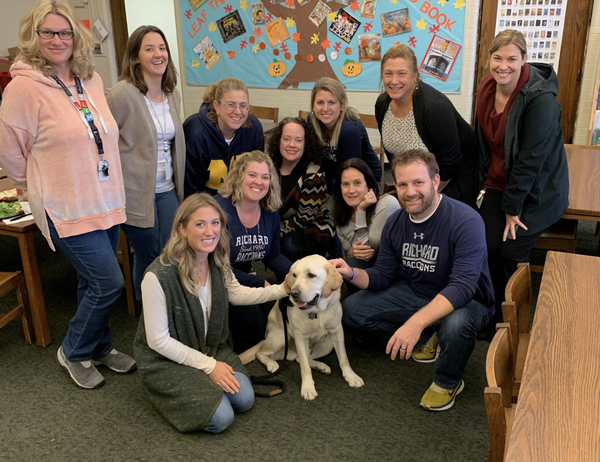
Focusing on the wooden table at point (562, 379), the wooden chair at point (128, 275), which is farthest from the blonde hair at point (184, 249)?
the wooden table at point (562, 379)

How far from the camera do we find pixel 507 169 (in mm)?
2654

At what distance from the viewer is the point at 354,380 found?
2510mm

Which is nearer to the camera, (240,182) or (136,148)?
(136,148)

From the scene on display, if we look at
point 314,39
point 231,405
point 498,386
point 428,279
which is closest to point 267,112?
point 314,39

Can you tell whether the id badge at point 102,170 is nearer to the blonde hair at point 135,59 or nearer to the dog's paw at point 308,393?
the blonde hair at point 135,59

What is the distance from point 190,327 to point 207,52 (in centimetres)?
443

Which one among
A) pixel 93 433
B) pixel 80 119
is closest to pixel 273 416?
pixel 93 433

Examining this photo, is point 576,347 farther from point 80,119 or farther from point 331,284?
point 80,119

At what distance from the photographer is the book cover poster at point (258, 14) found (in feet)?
18.1

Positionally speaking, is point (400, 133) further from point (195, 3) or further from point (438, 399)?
point (195, 3)

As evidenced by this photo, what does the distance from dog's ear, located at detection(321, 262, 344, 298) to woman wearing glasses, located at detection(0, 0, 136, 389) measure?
0.90 meters

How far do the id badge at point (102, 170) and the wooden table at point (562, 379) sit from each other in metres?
1.70

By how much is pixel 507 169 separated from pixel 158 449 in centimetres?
203

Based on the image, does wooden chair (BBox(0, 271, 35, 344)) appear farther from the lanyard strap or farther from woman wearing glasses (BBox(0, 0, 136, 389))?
the lanyard strap
